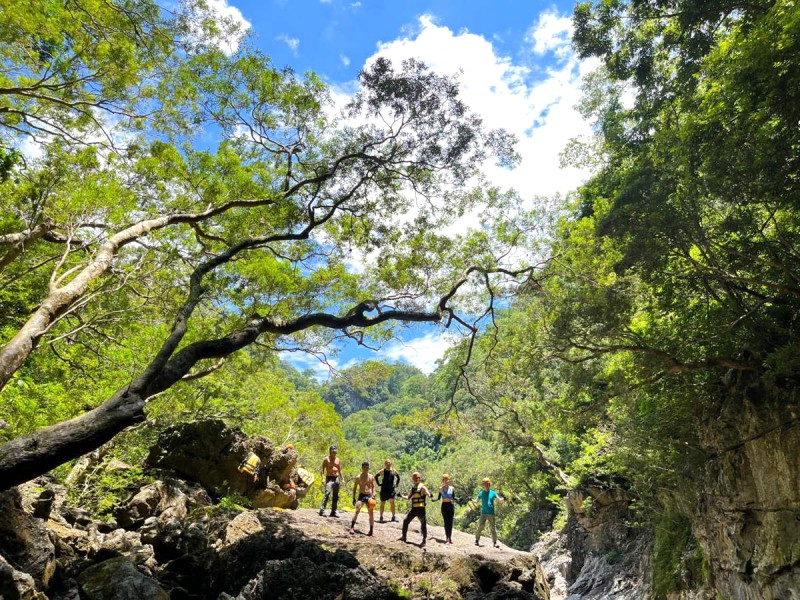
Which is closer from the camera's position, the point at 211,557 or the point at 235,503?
the point at 211,557

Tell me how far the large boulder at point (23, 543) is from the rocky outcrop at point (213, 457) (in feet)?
16.2

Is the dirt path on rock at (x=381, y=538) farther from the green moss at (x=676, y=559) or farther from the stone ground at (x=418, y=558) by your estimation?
the green moss at (x=676, y=559)

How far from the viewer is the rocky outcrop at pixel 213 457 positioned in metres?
10.8

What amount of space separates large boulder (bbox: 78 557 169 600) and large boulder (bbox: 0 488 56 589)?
1.50 ft

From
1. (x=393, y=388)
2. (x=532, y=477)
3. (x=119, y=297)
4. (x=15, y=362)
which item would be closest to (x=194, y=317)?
(x=119, y=297)

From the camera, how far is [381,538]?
9.27 m

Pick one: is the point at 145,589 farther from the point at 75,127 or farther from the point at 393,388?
the point at 393,388

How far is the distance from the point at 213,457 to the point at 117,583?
213 inches

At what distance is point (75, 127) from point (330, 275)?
20.4 feet

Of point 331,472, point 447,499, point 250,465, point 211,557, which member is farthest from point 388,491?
point 250,465

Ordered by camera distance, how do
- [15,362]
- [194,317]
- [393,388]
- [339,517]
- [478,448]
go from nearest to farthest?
[15,362] < [339,517] < [194,317] < [478,448] < [393,388]

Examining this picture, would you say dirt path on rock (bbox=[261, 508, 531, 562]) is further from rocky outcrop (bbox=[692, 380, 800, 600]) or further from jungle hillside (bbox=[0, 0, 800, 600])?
→ rocky outcrop (bbox=[692, 380, 800, 600])

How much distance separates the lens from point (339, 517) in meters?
11.2

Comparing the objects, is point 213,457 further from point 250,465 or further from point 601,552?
point 601,552
